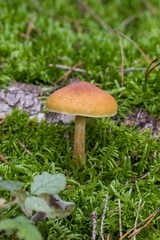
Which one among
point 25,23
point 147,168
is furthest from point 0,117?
point 25,23

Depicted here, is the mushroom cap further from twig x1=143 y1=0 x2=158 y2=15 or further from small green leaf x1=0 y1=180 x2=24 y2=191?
twig x1=143 y1=0 x2=158 y2=15

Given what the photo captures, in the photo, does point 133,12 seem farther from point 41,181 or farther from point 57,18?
point 41,181

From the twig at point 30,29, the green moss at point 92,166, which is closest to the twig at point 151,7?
the twig at point 30,29

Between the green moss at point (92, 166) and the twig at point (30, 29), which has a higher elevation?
the twig at point (30, 29)

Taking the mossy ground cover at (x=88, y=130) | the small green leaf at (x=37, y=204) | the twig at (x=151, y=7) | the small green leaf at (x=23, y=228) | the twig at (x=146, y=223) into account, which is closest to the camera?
the small green leaf at (x=23, y=228)

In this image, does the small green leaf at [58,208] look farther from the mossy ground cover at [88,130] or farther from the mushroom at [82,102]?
the mushroom at [82,102]

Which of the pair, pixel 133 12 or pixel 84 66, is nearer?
pixel 84 66

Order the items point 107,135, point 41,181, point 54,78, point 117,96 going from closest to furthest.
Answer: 1. point 41,181
2. point 107,135
3. point 117,96
4. point 54,78
